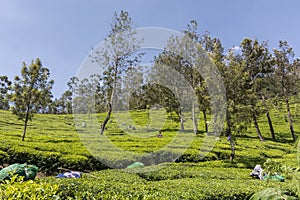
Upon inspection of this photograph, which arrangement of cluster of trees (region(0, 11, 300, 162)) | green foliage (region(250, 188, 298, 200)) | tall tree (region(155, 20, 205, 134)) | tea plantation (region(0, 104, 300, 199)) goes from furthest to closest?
tall tree (region(155, 20, 205, 134)) < cluster of trees (region(0, 11, 300, 162)) < tea plantation (region(0, 104, 300, 199)) < green foliage (region(250, 188, 298, 200))

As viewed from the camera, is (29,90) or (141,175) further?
(29,90)

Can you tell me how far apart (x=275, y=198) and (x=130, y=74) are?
23893 mm

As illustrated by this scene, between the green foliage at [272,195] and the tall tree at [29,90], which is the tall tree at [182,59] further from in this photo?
the green foliage at [272,195]

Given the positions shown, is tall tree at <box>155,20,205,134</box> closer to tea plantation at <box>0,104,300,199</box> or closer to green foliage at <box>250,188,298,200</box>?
tea plantation at <box>0,104,300,199</box>

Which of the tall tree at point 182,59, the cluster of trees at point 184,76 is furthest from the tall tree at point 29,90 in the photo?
the tall tree at point 182,59

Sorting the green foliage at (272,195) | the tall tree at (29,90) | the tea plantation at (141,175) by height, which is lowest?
the tea plantation at (141,175)

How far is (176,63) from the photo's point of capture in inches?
1088

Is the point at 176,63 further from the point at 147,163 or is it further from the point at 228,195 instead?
the point at 228,195

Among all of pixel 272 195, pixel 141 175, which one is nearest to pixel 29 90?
pixel 141 175

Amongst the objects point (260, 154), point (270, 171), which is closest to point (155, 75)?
point (260, 154)

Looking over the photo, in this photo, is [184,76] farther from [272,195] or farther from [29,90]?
[272,195]

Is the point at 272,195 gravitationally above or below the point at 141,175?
above

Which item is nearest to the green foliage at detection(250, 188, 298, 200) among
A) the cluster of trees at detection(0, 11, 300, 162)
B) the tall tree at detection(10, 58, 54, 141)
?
the cluster of trees at detection(0, 11, 300, 162)

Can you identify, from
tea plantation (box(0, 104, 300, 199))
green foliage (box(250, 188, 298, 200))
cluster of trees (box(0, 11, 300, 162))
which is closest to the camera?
green foliage (box(250, 188, 298, 200))
